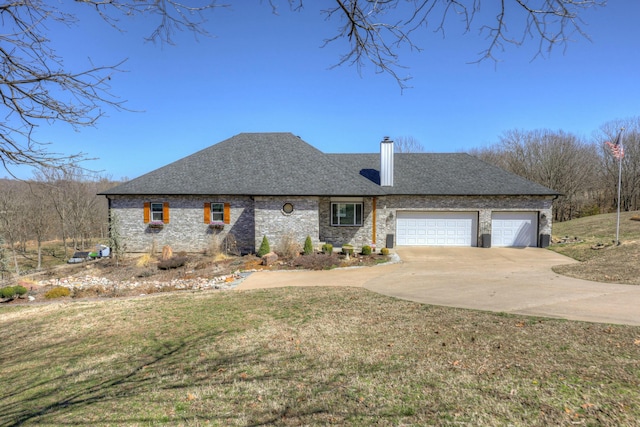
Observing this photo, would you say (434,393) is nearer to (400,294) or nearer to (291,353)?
(291,353)

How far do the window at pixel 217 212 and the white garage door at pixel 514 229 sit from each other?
576 inches

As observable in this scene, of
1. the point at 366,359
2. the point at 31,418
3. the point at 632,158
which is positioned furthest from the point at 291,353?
the point at 632,158

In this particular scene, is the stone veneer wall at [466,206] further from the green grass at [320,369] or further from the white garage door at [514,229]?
the green grass at [320,369]

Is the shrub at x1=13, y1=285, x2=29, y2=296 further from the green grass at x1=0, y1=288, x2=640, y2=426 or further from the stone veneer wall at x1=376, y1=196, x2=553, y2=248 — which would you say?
the stone veneer wall at x1=376, y1=196, x2=553, y2=248

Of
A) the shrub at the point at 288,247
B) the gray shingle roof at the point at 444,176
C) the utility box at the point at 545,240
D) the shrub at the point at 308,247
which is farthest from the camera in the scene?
the gray shingle roof at the point at 444,176

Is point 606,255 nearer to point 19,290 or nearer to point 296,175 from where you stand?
point 296,175

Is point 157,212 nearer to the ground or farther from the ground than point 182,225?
farther from the ground

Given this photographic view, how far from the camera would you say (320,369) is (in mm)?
4348

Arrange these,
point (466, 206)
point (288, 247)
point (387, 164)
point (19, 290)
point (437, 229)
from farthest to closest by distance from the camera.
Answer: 1. point (387, 164)
2. point (437, 229)
3. point (466, 206)
4. point (288, 247)
5. point (19, 290)

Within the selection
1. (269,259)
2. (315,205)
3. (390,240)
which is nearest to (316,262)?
(269,259)

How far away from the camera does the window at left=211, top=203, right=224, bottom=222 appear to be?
1655 cm

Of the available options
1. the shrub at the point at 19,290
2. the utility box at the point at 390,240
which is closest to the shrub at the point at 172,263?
the shrub at the point at 19,290

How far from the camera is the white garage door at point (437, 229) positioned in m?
17.6

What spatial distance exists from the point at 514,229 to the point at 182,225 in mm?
17864
